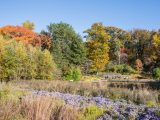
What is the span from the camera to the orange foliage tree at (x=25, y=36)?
223 ft

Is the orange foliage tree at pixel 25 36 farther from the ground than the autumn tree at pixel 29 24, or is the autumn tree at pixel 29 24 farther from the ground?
the autumn tree at pixel 29 24

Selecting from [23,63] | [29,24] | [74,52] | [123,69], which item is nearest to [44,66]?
[23,63]

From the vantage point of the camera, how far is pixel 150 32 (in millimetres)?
81438

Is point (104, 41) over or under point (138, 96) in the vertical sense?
over

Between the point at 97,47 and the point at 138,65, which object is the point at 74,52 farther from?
the point at 138,65

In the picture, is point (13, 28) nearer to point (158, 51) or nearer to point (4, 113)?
point (158, 51)

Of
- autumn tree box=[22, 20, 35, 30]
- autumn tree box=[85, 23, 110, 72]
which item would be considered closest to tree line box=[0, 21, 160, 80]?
autumn tree box=[85, 23, 110, 72]

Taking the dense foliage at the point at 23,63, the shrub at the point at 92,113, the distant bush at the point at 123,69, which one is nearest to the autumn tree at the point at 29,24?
the distant bush at the point at 123,69

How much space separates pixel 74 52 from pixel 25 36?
13.3 m

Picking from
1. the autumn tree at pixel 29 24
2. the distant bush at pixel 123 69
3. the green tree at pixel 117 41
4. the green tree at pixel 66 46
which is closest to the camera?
the green tree at pixel 66 46

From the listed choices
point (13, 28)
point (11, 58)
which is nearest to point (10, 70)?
point (11, 58)

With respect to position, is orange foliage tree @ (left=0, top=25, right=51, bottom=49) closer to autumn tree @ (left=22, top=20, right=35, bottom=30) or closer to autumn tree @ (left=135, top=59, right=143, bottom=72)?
autumn tree @ (left=135, top=59, right=143, bottom=72)

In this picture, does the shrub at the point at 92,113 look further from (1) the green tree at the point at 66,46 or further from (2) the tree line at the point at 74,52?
(1) the green tree at the point at 66,46

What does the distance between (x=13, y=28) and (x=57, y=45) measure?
17.7 meters
